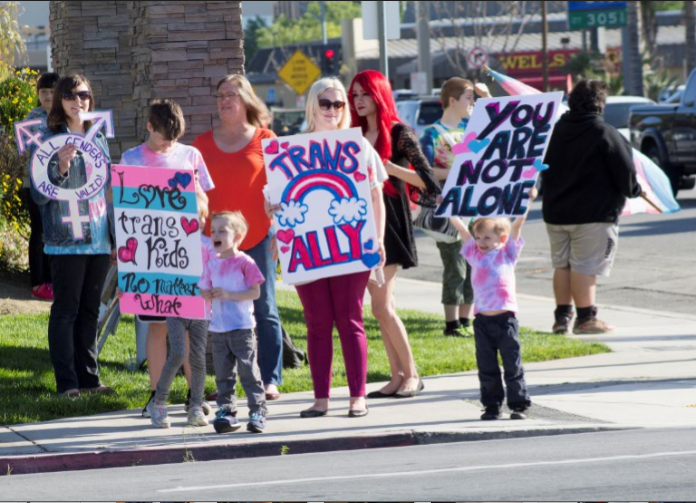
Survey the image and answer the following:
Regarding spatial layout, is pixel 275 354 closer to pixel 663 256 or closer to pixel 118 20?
pixel 118 20

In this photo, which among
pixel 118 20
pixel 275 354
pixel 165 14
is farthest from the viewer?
pixel 118 20

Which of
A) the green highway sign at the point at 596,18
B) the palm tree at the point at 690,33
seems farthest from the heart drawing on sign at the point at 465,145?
the palm tree at the point at 690,33

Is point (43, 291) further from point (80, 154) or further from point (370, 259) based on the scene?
point (370, 259)

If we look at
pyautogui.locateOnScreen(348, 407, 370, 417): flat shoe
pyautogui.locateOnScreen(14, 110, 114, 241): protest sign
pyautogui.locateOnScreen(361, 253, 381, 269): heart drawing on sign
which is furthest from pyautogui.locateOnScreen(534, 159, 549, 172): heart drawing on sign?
pyautogui.locateOnScreen(14, 110, 114, 241): protest sign

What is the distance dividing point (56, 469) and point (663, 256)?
11007mm

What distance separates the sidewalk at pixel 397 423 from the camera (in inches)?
291

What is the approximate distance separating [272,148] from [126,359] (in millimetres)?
2809

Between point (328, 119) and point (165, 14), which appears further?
point (165, 14)

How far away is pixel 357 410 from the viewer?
8125mm

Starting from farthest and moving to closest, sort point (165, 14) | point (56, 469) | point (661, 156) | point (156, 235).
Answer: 1. point (661, 156)
2. point (165, 14)
3. point (156, 235)
4. point (56, 469)

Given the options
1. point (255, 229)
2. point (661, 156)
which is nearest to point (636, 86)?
point (661, 156)

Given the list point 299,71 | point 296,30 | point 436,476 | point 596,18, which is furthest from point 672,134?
point 296,30

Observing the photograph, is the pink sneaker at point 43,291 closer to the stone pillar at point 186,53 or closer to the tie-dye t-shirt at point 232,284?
the stone pillar at point 186,53

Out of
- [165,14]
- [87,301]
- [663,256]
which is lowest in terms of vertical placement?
[663,256]
